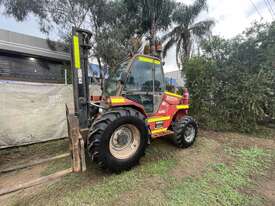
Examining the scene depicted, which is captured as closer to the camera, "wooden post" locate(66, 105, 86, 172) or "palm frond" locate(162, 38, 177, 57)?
"wooden post" locate(66, 105, 86, 172)

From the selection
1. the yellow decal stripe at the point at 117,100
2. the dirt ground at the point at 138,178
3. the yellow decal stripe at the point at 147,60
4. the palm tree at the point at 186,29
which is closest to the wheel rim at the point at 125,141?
the dirt ground at the point at 138,178

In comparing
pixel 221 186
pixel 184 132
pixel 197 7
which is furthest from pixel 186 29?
pixel 221 186

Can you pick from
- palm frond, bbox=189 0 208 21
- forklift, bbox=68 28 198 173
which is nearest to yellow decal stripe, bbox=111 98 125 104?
forklift, bbox=68 28 198 173

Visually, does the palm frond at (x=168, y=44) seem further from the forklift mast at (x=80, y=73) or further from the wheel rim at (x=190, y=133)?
the forklift mast at (x=80, y=73)

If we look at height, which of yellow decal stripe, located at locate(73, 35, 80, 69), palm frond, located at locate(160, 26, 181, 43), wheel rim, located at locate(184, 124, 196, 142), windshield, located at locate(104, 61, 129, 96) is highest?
palm frond, located at locate(160, 26, 181, 43)

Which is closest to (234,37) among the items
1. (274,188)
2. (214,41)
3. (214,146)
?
(214,41)

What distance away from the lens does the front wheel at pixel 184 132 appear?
136 inches

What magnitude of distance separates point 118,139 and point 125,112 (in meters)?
0.53

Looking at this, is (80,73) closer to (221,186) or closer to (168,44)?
(221,186)

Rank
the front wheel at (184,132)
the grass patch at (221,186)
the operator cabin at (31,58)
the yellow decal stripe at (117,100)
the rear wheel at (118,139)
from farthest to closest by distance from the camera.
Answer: the operator cabin at (31,58) → the front wheel at (184,132) → the yellow decal stripe at (117,100) → the rear wheel at (118,139) → the grass patch at (221,186)

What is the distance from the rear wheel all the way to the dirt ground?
0.88 feet

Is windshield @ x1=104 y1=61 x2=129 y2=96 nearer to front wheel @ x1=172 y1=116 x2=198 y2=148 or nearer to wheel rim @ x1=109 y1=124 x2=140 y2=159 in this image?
wheel rim @ x1=109 y1=124 x2=140 y2=159

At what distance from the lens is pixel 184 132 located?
351 centimetres

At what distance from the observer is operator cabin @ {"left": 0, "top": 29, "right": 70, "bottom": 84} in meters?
7.82
